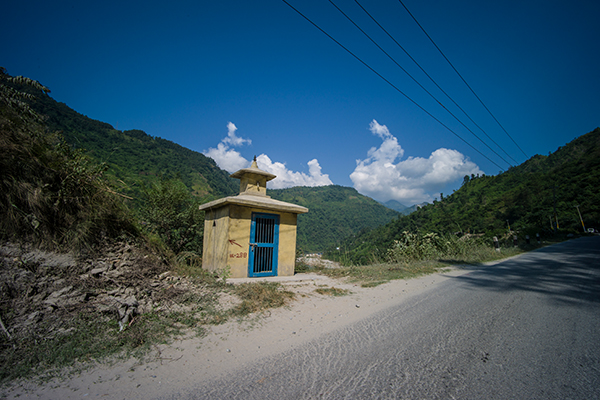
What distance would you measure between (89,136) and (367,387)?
6007cm

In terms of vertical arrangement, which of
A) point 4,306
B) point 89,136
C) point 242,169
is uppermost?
point 89,136

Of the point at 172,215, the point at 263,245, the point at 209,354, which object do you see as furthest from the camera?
the point at 172,215

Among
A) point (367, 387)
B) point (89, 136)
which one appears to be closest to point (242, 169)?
point (367, 387)

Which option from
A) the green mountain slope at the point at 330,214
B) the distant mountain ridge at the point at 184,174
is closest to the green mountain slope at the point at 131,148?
the distant mountain ridge at the point at 184,174

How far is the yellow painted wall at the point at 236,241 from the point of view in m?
7.37

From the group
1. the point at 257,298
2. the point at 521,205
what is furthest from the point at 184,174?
the point at 521,205

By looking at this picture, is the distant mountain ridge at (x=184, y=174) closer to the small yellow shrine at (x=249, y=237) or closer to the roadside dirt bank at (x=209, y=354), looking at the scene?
the small yellow shrine at (x=249, y=237)

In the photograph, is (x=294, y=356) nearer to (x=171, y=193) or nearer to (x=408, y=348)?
(x=408, y=348)

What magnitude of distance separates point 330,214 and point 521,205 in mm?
71157

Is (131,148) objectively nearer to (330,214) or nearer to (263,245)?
(263,245)

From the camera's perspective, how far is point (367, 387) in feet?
6.73

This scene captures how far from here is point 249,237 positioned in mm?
7742

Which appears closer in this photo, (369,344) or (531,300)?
(369,344)

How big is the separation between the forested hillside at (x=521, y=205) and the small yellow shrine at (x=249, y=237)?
1848 centimetres
